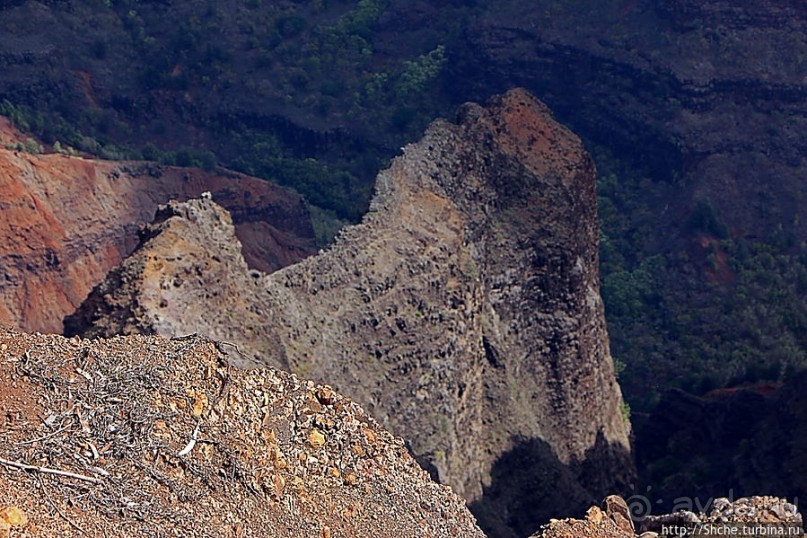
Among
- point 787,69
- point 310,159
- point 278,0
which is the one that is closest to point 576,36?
point 787,69

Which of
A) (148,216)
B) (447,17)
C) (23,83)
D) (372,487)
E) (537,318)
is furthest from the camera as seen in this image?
(447,17)

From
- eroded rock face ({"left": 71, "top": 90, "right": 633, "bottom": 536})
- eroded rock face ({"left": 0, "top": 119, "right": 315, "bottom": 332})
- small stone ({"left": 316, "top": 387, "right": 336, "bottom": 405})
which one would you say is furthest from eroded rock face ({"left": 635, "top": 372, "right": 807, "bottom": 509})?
eroded rock face ({"left": 0, "top": 119, "right": 315, "bottom": 332})

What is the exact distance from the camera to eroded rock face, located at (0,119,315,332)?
2077 inches

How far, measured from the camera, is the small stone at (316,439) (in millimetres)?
18875

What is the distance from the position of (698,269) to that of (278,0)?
40.0 m

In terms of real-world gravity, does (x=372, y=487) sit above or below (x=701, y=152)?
above

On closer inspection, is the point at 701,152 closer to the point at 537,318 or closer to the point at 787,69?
the point at 787,69

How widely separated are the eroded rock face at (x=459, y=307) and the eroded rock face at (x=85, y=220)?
866 inches

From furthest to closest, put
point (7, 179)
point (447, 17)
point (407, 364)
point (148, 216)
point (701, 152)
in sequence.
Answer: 1. point (447, 17)
2. point (701, 152)
3. point (148, 216)
4. point (7, 179)
5. point (407, 364)

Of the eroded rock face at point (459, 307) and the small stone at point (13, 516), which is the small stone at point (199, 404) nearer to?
the small stone at point (13, 516)

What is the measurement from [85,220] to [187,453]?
42.1m

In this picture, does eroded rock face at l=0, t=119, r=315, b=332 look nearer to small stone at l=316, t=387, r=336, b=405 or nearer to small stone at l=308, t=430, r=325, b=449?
small stone at l=316, t=387, r=336, b=405

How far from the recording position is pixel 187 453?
17000mm

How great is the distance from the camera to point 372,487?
1903cm
